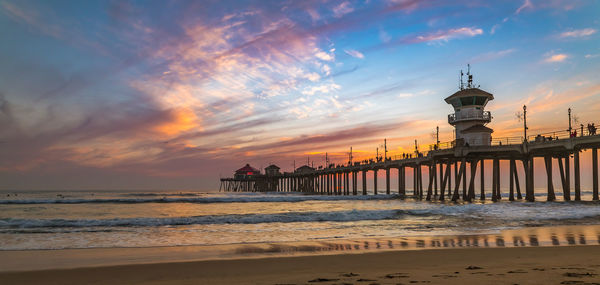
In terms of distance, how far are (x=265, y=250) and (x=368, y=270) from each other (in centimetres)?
402

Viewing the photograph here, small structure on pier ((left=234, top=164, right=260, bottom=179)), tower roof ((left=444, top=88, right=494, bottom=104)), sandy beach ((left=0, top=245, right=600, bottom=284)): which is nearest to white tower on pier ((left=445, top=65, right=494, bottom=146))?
tower roof ((left=444, top=88, right=494, bottom=104))

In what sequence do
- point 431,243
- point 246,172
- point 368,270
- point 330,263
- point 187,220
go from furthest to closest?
point 246,172
point 187,220
point 431,243
point 330,263
point 368,270

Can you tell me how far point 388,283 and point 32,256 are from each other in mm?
9096

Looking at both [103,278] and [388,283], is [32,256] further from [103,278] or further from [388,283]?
[388,283]

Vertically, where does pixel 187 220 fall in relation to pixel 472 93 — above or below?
below

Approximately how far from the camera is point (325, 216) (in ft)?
76.2

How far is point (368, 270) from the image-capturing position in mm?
8023

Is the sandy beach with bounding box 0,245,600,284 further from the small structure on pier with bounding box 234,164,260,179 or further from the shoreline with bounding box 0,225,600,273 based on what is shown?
the small structure on pier with bounding box 234,164,260,179

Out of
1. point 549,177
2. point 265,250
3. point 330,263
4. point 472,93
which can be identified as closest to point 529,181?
point 549,177

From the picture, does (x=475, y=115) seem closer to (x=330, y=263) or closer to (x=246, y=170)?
(x=330, y=263)

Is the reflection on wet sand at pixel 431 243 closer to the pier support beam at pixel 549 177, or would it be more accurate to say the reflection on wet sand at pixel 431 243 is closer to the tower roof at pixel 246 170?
the pier support beam at pixel 549 177

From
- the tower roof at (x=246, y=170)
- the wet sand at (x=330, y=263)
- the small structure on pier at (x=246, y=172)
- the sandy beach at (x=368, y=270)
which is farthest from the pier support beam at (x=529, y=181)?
the tower roof at (x=246, y=170)

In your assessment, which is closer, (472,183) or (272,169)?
(472,183)

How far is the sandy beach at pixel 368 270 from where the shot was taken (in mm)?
Result: 6879
